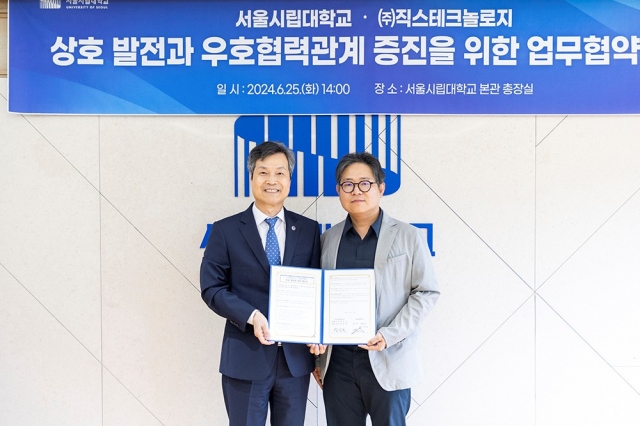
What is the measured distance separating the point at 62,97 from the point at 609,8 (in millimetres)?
2830

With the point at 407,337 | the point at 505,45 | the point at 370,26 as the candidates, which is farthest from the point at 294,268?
the point at 505,45

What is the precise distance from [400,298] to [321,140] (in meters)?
0.99

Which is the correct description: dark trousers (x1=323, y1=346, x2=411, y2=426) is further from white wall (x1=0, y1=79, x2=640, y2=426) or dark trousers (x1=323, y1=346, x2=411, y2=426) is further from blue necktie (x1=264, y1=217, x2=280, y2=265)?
white wall (x1=0, y1=79, x2=640, y2=426)

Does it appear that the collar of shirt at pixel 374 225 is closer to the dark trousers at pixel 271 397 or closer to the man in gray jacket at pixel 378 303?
the man in gray jacket at pixel 378 303

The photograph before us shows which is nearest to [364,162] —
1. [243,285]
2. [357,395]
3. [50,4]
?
[243,285]

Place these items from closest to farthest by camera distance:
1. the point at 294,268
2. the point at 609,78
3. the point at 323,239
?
the point at 294,268 < the point at 323,239 < the point at 609,78

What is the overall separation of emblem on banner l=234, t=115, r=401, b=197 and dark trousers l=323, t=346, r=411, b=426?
92 cm

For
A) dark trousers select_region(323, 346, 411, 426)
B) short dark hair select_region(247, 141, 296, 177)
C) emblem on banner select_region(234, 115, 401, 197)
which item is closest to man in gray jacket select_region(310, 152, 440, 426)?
dark trousers select_region(323, 346, 411, 426)

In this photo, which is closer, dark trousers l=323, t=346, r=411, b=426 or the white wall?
dark trousers l=323, t=346, r=411, b=426

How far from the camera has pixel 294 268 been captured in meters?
1.82

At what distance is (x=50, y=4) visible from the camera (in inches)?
98.6

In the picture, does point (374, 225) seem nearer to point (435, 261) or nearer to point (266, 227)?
point (266, 227)

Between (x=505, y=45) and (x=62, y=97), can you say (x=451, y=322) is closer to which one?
(x=505, y=45)

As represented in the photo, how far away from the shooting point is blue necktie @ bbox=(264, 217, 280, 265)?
190 cm
